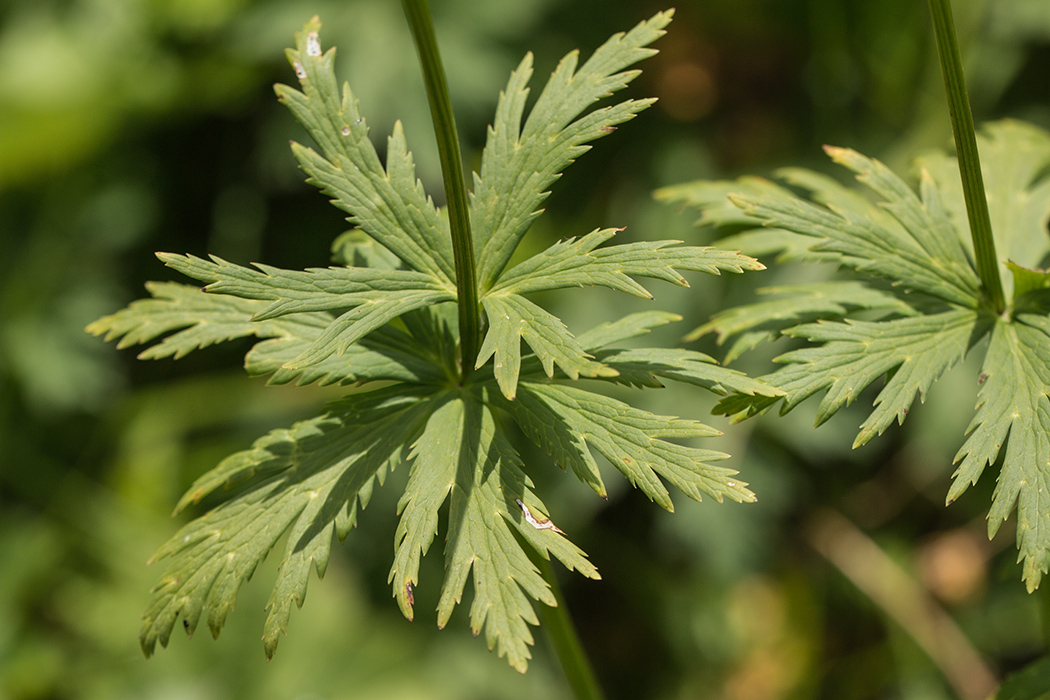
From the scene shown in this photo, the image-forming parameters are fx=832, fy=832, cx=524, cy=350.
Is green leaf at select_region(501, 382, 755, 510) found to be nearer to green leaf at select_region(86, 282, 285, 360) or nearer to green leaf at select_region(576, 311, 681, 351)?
green leaf at select_region(576, 311, 681, 351)

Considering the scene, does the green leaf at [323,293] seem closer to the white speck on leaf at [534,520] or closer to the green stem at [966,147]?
the white speck on leaf at [534,520]

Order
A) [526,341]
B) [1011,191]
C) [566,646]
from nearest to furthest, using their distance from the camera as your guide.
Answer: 1. [526,341]
2. [566,646]
3. [1011,191]

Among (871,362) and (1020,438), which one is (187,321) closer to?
(871,362)

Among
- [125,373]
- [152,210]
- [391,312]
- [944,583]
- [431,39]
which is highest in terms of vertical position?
[431,39]

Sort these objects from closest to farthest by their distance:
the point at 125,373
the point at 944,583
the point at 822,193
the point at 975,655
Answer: the point at 822,193, the point at 975,655, the point at 944,583, the point at 125,373

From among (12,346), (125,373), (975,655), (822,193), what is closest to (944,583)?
(975,655)

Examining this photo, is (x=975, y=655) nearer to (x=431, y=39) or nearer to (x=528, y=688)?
(x=528, y=688)

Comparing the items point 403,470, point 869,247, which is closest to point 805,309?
point 869,247
